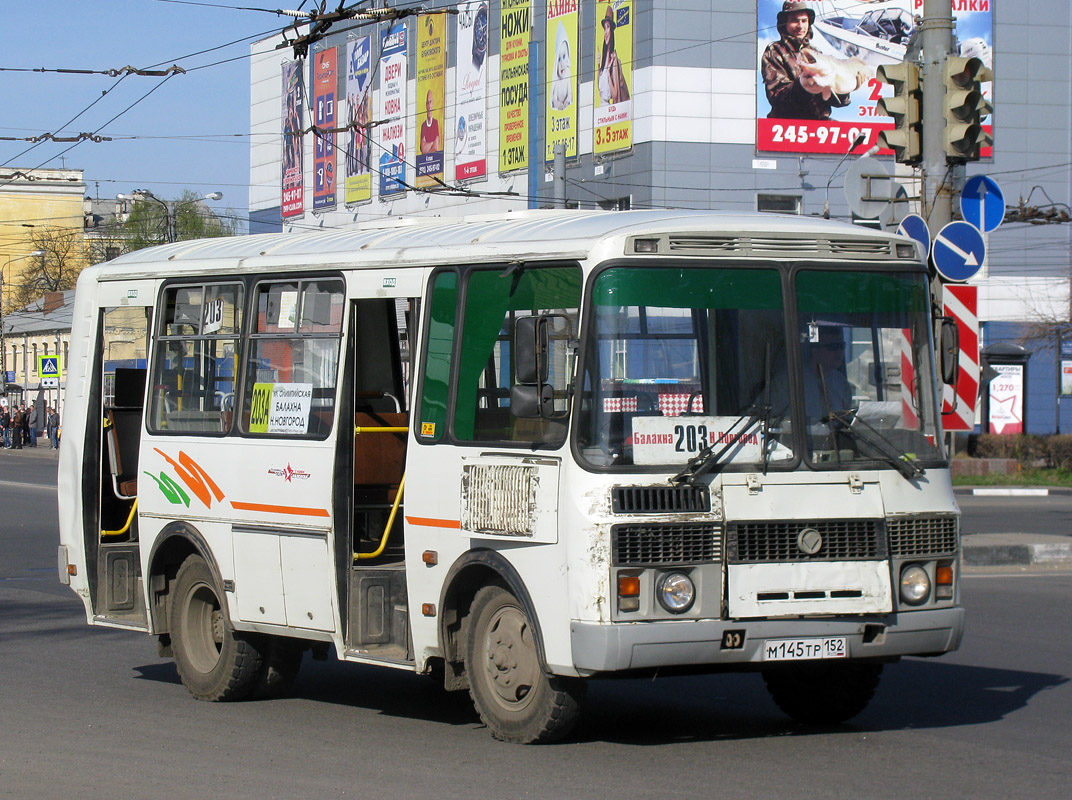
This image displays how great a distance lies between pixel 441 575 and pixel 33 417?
66.1 m

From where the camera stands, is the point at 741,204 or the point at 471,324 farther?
the point at 741,204

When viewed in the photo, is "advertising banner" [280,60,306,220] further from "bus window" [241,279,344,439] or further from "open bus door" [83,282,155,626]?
"bus window" [241,279,344,439]

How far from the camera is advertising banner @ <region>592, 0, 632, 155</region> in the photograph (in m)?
45.5

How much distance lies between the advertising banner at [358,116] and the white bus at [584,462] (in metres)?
49.2

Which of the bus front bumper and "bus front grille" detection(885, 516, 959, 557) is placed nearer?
the bus front bumper

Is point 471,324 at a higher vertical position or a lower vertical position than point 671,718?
higher

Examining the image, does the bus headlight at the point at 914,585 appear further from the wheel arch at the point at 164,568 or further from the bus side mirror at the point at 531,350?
the wheel arch at the point at 164,568

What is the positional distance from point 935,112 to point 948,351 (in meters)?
7.26

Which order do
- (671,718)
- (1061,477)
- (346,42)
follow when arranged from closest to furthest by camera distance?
1. (671,718)
2. (1061,477)
3. (346,42)

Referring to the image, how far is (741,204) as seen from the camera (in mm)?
46031

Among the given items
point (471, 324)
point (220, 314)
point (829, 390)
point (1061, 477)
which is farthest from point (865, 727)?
point (1061, 477)

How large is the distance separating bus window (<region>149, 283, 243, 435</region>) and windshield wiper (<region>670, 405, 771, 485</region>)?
349 cm

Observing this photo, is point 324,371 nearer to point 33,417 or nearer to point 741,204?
point 741,204

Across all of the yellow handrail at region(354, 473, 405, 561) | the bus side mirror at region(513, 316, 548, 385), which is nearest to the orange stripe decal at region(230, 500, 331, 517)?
the yellow handrail at region(354, 473, 405, 561)
